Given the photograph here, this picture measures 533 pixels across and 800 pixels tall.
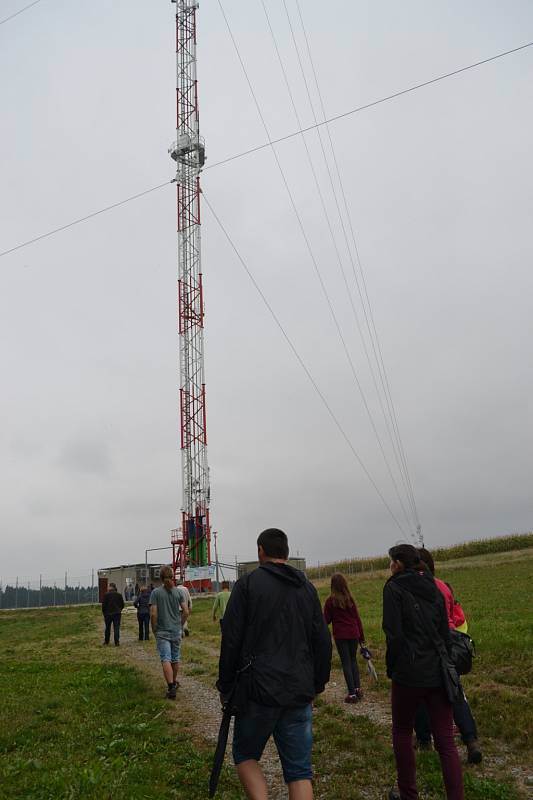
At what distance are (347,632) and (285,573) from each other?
525 cm

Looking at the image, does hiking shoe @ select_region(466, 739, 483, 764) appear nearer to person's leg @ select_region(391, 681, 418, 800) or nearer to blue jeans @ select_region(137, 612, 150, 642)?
person's leg @ select_region(391, 681, 418, 800)

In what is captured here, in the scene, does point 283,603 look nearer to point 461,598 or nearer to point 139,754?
point 139,754

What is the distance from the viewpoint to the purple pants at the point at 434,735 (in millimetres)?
4707

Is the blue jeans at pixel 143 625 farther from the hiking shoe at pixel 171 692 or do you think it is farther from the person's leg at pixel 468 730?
the person's leg at pixel 468 730

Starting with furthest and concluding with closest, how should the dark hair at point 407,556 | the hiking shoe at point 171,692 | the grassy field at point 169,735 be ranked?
the hiking shoe at point 171,692, the grassy field at point 169,735, the dark hair at point 407,556

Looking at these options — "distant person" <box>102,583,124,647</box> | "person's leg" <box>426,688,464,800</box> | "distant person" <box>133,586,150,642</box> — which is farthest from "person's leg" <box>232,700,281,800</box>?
"distant person" <box>133,586,150,642</box>

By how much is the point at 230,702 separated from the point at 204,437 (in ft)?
139

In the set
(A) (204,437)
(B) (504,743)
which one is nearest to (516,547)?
(A) (204,437)

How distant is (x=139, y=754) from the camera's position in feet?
22.6

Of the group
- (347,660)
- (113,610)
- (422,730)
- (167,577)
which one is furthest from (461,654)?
(113,610)

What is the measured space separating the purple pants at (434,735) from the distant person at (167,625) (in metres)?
5.31

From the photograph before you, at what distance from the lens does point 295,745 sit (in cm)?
410

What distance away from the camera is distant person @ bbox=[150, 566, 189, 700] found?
32.2 feet

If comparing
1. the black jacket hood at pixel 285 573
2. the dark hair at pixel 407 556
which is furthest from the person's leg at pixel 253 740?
the dark hair at pixel 407 556
